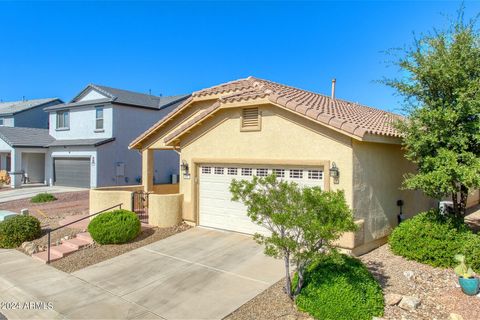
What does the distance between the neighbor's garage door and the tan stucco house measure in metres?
15.2

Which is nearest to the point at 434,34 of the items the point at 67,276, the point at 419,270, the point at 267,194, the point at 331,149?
the point at 331,149

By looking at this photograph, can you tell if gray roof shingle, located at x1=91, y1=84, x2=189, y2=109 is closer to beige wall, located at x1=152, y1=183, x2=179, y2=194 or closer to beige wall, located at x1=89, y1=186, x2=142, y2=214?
beige wall, located at x1=152, y1=183, x2=179, y2=194

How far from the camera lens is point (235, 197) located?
20.8ft

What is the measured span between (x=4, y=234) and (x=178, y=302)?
8.10 metres

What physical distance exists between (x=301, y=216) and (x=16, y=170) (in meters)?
28.7

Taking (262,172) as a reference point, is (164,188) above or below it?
below

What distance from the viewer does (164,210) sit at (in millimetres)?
12133

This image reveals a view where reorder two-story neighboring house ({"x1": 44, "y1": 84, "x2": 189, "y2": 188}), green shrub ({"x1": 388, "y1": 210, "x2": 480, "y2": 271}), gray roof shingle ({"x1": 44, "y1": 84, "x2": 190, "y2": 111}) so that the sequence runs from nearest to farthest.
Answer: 1. green shrub ({"x1": 388, "y1": 210, "x2": 480, "y2": 271})
2. two-story neighboring house ({"x1": 44, "y1": 84, "x2": 189, "y2": 188})
3. gray roof shingle ({"x1": 44, "y1": 84, "x2": 190, "y2": 111})

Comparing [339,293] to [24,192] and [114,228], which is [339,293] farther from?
A: [24,192]

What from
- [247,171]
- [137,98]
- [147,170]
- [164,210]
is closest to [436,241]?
[247,171]

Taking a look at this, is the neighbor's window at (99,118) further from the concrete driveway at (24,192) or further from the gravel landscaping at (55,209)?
the gravel landscaping at (55,209)

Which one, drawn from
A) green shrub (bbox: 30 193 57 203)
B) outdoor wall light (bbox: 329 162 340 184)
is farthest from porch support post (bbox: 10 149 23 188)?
outdoor wall light (bbox: 329 162 340 184)

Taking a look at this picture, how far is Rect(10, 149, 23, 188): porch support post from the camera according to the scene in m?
26.1

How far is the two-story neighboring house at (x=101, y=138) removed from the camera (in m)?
24.0
